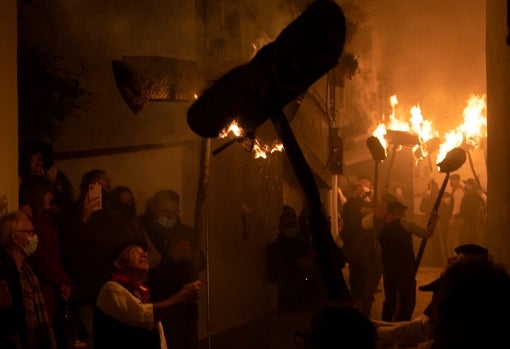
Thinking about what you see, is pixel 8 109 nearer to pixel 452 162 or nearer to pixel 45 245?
pixel 45 245

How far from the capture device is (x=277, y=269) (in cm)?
843

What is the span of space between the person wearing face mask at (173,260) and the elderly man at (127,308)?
1.22m

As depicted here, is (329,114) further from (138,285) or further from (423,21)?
(138,285)

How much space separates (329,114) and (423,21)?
3335mm

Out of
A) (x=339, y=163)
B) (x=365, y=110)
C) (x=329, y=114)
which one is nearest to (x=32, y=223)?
(x=339, y=163)

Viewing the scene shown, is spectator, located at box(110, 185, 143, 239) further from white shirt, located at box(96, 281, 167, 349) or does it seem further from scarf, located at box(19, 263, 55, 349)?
white shirt, located at box(96, 281, 167, 349)

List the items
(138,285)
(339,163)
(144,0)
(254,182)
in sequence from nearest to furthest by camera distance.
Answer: (138,285), (144,0), (254,182), (339,163)

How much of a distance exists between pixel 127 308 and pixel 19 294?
0.98m

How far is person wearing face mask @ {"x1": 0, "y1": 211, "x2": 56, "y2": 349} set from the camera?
13.6ft

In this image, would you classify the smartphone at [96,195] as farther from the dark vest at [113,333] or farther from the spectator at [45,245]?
the dark vest at [113,333]

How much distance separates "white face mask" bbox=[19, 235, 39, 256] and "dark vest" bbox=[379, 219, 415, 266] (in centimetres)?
457

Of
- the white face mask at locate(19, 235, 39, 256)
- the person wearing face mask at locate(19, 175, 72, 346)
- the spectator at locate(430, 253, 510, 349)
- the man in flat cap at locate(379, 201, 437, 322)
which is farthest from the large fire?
the spectator at locate(430, 253, 510, 349)

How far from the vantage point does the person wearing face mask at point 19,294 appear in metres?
4.15

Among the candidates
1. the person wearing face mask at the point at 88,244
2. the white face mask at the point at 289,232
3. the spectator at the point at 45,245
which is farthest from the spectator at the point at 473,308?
the white face mask at the point at 289,232
